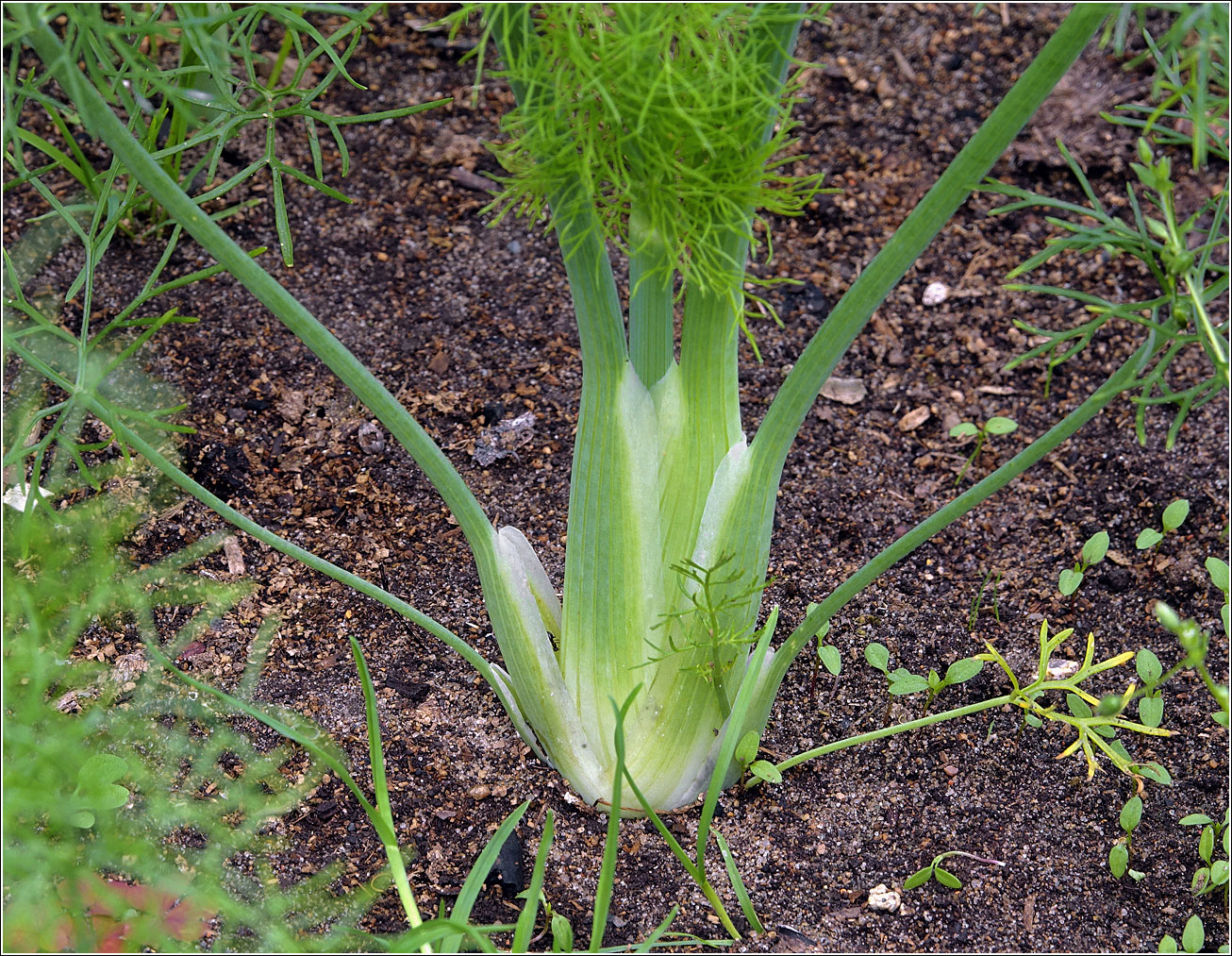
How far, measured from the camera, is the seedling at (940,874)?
2.85ft

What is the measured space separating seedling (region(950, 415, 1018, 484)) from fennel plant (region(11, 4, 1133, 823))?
0.35 m

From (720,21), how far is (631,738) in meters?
0.58

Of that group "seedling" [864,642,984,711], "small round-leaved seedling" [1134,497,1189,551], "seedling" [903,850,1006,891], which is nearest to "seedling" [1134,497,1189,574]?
"small round-leaved seedling" [1134,497,1189,551]

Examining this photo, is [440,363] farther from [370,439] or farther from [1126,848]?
[1126,848]

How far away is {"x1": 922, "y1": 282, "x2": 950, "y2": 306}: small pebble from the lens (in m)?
1.39

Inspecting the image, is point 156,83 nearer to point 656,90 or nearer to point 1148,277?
point 656,90

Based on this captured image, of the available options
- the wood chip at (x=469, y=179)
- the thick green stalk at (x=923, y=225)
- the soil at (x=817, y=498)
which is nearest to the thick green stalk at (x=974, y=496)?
the thick green stalk at (x=923, y=225)

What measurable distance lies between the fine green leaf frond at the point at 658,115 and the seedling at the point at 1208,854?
63cm

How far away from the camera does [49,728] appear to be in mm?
739

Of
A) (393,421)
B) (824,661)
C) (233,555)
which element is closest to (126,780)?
(233,555)

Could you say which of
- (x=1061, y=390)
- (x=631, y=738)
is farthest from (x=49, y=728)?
Result: (x=1061, y=390)

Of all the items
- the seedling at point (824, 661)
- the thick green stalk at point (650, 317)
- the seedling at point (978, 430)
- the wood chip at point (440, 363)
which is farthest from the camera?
the wood chip at point (440, 363)

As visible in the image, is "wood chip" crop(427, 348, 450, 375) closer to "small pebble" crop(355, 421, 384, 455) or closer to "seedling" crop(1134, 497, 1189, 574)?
"small pebble" crop(355, 421, 384, 455)

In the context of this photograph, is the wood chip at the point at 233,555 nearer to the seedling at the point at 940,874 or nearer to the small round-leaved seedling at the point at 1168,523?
the seedling at the point at 940,874
